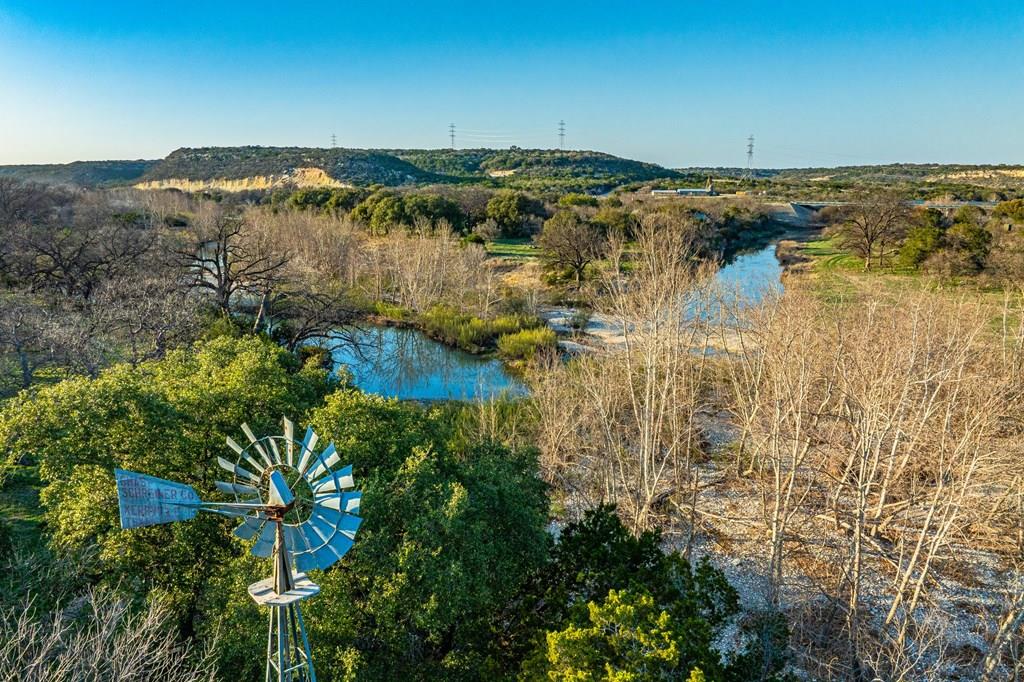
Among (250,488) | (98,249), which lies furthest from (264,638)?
(98,249)

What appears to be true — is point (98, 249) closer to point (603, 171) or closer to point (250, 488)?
point (250, 488)

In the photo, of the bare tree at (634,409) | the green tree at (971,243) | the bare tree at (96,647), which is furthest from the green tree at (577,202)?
the bare tree at (96,647)


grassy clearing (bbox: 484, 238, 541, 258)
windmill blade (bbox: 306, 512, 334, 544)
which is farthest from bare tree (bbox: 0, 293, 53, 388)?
grassy clearing (bbox: 484, 238, 541, 258)

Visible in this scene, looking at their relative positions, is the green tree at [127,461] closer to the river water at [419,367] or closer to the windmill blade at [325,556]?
the windmill blade at [325,556]

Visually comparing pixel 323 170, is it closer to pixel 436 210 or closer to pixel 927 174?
pixel 436 210

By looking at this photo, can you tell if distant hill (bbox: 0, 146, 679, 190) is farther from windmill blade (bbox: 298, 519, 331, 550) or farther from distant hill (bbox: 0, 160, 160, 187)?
windmill blade (bbox: 298, 519, 331, 550)

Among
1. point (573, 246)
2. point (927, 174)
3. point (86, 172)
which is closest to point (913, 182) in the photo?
point (927, 174)
